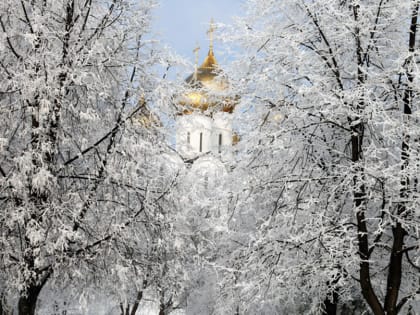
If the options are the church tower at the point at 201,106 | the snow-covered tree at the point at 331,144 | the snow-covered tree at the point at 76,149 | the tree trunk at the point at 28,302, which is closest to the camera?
the snow-covered tree at the point at 331,144

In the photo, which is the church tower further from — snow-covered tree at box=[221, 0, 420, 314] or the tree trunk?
the tree trunk

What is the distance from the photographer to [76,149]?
7285 millimetres

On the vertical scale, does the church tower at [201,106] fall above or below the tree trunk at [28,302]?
above

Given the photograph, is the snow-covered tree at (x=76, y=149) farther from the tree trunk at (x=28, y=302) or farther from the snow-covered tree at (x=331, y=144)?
the snow-covered tree at (x=331, y=144)

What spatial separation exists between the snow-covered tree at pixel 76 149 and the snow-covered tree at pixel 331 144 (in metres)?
1.42

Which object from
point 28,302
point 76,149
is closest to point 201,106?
point 76,149

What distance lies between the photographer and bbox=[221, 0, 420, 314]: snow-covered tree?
19.6 ft

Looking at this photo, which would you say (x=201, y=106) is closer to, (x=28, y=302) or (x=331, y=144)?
(x=331, y=144)

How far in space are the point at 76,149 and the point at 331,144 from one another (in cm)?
353

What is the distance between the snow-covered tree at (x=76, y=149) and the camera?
246 inches

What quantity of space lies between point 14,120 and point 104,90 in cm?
120

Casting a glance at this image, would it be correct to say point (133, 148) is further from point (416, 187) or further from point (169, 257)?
point (416, 187)

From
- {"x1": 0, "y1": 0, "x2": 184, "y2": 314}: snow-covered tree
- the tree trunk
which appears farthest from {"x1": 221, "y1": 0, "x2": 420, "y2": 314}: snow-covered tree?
the tree trunk

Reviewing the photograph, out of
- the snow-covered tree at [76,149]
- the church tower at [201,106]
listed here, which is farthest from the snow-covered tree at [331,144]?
the snow-covered tree at [76,149]
